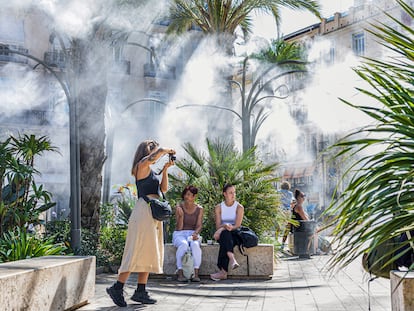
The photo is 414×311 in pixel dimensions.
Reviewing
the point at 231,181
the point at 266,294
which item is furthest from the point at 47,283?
the point at 231,181

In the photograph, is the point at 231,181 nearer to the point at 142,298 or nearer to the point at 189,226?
the point at 189,226

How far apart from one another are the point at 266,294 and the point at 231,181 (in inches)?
148

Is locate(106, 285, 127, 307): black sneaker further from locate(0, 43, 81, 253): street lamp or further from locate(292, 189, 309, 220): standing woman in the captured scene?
locate(292, 189, 309, 220): standing woman

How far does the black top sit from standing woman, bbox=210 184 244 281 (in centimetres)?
279

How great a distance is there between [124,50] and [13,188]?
130 ft

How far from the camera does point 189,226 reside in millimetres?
10883

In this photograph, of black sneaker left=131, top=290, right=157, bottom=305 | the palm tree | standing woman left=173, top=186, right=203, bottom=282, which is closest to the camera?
black sneaker left=131, top=290, right=157, bottom=305

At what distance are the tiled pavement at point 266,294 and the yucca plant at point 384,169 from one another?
2557 mm

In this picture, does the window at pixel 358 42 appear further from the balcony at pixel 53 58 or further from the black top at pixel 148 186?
the black top at pixel 148 186

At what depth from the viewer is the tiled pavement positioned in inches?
296

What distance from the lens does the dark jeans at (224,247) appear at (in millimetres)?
10594

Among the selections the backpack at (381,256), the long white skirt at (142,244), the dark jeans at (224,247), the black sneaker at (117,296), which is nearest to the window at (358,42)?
the dark jeans at (224,247)

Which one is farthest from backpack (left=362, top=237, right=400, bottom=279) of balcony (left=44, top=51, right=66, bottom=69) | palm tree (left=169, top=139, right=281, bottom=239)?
balcony (left=44, top=51, right=66, bottom=69)

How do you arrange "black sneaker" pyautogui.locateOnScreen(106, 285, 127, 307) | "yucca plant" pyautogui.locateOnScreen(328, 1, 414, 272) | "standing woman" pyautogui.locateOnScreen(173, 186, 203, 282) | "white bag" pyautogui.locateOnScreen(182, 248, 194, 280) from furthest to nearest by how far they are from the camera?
"standing woman" pyautogui.locateOnScreen(173, 186, 203, 282), "white bag" pyautogui.locateOnScreen(182, 248, 194, 280), "black sneaker" pyautogui.locateOnScreen(106, 285, 127, 307), "yucca plant" pyautogui.locateOnScreen(328, 1, 414, 272)
